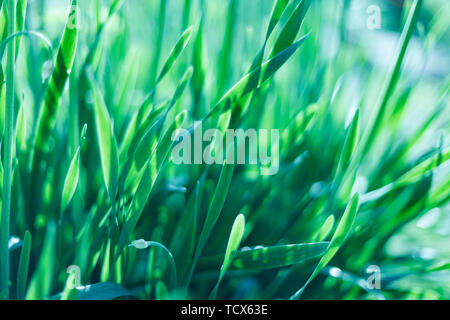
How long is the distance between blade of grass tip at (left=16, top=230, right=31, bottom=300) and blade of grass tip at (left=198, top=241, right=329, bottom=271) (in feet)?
0.53

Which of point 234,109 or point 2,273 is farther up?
point 234,109

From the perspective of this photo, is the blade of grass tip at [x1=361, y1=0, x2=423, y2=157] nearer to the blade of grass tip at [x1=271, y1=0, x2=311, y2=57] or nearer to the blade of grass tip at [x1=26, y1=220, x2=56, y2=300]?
the blade of grass tip at [x1=271, y1=0, x2=311, y2=57]

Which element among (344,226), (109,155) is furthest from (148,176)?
(344,226)

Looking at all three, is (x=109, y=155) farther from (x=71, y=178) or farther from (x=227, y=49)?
(x=227, y=49)

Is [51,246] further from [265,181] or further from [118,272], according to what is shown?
[265,181]

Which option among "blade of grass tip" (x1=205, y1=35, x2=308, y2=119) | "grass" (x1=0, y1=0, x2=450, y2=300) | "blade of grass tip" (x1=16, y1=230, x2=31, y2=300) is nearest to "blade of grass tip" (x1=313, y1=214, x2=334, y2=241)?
"grass" (x1=0, y1=0, x2=450, y2=300)

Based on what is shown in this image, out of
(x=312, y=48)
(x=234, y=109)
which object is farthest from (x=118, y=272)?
(x=312, y=48)

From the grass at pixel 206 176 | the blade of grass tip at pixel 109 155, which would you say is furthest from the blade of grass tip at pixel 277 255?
the blade of grass tip at pixel 109 155

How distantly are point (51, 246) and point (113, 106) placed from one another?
19 centimetres

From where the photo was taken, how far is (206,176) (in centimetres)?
48

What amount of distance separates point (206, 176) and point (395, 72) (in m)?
0.20

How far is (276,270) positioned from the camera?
45 centimetres

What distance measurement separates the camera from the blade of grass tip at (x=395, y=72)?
14.0 inches
